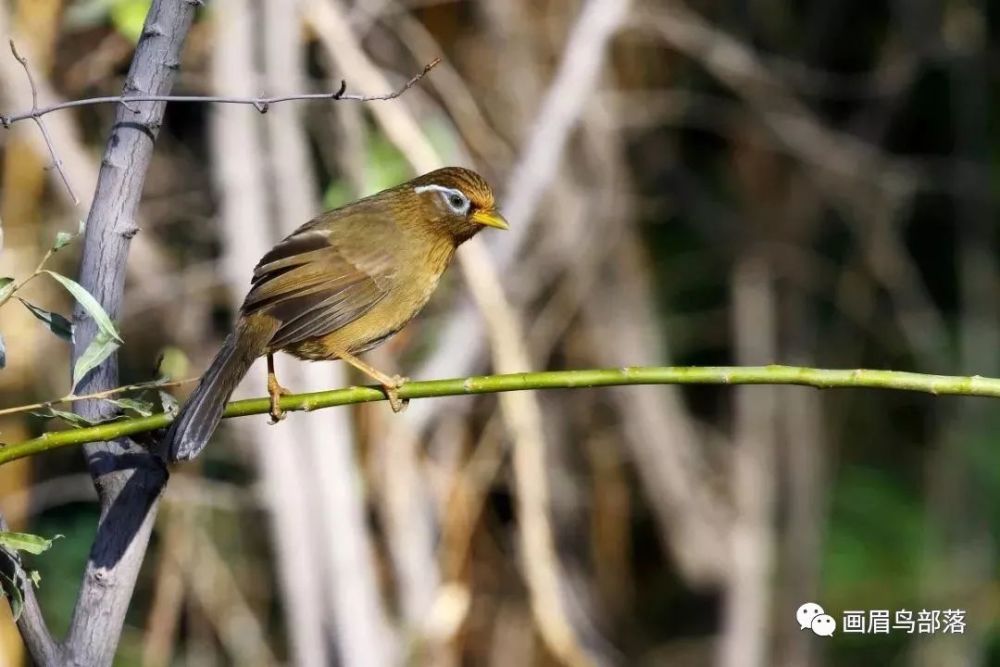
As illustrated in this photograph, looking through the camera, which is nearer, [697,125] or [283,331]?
[283,331]

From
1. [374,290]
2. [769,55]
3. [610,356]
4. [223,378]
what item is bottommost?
[223,378]

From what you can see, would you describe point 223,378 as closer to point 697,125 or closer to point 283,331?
point 283,331

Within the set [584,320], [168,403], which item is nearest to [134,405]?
[168,403]

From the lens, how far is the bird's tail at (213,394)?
2398 millimetres

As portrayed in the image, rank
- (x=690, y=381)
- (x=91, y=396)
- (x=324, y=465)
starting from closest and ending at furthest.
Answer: (x=91, y=396) < (x=690, y=381) < (x=324, y=465)

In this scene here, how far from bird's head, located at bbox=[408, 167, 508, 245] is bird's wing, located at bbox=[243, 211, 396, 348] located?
0.61 feet

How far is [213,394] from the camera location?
2844 mm

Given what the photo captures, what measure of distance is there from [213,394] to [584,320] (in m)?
4.12

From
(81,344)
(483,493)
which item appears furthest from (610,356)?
(81,344)

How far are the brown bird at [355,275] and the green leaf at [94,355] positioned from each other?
2.26ft

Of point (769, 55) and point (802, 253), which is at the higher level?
point (769, 55)

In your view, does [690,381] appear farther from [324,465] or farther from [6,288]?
[324,465]

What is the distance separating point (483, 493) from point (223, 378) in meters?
3.41

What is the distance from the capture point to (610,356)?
21.9 feet
